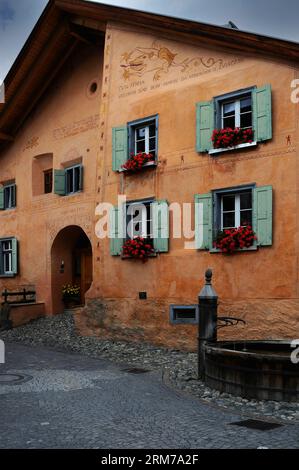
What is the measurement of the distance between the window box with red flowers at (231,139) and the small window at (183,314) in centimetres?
375

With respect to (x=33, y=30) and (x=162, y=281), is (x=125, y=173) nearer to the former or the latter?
(x=162, y=281)

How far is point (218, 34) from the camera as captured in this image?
12484 mm

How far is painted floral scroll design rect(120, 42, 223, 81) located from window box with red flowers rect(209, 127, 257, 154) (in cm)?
181

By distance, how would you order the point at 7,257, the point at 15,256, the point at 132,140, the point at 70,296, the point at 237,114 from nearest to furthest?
the point at 237,114
the point at 132,140
the point at 70,296
the point at 15,256
the point at 7,257

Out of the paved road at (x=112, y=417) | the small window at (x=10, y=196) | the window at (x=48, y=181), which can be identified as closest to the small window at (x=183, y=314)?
the paved road at (x=112, y=417)

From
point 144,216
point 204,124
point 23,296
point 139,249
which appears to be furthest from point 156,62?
point 23,296

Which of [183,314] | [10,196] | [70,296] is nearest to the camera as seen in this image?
[183,314]

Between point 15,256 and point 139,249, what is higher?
point 139,249

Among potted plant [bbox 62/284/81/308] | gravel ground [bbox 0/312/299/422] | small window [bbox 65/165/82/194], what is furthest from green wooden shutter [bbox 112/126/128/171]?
potted plant [bbox 62/284/81/308]

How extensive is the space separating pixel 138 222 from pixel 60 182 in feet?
15.0

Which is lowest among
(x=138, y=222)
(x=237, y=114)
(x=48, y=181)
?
(x=138, y=222)

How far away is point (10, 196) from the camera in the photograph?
68.2 ft

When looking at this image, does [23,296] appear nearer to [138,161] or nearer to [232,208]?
[138,161]

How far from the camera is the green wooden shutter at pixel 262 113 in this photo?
11656 mm
